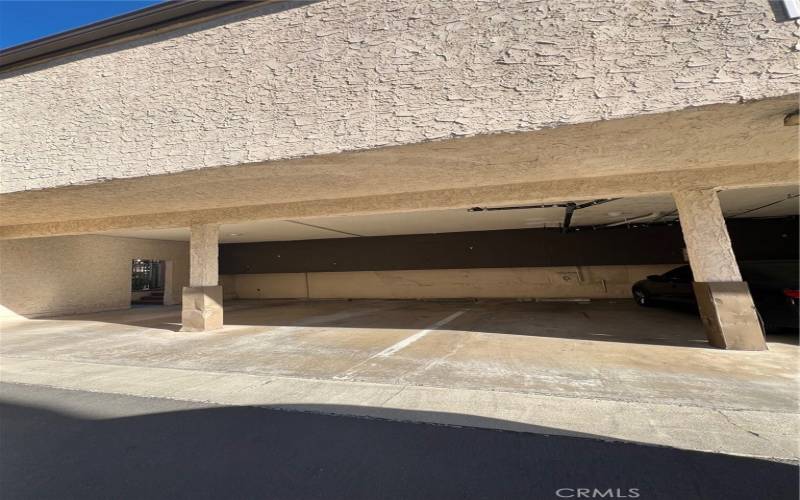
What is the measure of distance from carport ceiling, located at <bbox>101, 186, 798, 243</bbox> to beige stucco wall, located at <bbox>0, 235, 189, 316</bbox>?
152 cm

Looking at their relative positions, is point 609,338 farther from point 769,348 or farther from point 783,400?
point 783,400

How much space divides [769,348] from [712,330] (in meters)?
0.80

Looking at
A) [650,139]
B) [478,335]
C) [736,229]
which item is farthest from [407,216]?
[736,229]

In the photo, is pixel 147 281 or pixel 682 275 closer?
pixel 682 275

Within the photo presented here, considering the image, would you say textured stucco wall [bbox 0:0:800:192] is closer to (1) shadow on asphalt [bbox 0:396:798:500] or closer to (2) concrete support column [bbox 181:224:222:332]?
(1) shadow on asphalt [bbox 0:396:798:500]

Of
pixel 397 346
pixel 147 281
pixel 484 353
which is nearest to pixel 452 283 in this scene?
pixel 397 346

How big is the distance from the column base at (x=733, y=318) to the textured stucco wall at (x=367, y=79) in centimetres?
344

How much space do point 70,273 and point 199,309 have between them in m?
8.83

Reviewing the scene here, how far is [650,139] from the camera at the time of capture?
3.91 meters

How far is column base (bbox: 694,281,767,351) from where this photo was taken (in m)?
4.86

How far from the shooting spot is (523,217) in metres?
10.9

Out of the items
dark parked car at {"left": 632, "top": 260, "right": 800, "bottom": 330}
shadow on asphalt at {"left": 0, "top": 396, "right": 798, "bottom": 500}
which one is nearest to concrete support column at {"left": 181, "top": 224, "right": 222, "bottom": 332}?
shadow on asphalt at {"left": 0, "top": 396, "right": 798, "bottom": 500}

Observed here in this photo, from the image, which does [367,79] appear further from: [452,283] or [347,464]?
[452,283]

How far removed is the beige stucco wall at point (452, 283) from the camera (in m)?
13.2
